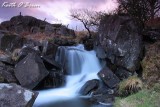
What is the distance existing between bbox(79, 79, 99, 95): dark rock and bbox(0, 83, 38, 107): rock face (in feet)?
18.6

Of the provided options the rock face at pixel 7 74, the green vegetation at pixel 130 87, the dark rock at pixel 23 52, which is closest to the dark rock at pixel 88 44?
the dark rock at pixel 23 52

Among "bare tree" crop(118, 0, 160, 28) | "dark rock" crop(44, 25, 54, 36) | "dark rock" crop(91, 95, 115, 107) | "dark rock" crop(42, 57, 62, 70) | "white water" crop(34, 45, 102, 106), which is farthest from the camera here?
"dark rock" crop(44, 25, 54, 36)

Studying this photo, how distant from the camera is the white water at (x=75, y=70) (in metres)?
15.0

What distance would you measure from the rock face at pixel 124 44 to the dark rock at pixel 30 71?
409 centimetres

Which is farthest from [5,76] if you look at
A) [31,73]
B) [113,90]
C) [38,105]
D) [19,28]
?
[19,28]

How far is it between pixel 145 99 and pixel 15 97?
473 centimetres

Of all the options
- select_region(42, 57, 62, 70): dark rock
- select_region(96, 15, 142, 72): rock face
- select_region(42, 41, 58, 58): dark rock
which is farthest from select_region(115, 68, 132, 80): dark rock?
select_region(42, 41, 58, 58): dark rock

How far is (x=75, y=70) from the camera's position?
17922 millimetres

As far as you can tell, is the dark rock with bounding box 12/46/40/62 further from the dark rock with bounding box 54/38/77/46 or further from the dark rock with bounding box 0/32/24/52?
the dark rock with bounding box 54/38/77/46

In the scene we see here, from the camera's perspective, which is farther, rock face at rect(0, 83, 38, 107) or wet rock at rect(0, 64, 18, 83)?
wet rock at rect(0, 64, 18, 83)

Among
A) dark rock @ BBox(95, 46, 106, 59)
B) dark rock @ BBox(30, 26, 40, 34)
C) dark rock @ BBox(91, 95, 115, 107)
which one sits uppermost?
dark rock @ BBox(30, 26, 40, 34)

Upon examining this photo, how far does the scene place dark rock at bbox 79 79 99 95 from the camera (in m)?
14.7

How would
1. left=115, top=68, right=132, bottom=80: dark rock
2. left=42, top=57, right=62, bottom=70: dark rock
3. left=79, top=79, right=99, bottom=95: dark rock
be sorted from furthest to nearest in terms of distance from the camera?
left=42, top=57, right=62, bottom=70: dark rock
left=115, top=68, right=132, bottom=80: dark rock
left=79, top=79, right=99, bottom=95: dark rock

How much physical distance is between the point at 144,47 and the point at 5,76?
7811 mm
